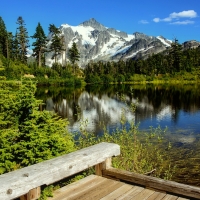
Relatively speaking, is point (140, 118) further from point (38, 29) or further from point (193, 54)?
point (193, 54)

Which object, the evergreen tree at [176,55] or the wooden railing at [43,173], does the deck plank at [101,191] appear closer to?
the wooden railing at [43,173]

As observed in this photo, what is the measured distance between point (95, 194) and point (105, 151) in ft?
3.23

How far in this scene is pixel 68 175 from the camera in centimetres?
505

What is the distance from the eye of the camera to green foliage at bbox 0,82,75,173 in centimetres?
705

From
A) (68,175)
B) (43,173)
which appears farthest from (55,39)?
(43,173)

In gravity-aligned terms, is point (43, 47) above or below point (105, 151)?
above

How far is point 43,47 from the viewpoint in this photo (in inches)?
3866

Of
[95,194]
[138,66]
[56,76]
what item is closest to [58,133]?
[95,194]

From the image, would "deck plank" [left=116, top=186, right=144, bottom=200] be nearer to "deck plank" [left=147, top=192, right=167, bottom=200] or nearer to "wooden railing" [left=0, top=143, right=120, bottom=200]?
"deck plank" [left=147, top=192, right=167, bottom=200]

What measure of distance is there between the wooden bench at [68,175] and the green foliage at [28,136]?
1.66 meters

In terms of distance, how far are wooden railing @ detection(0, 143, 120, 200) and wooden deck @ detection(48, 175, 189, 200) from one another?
47 centimetres

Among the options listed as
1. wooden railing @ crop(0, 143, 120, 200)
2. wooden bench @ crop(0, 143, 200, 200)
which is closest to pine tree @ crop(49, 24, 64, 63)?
wooden bench @ crop(0, 143, 200, 200)

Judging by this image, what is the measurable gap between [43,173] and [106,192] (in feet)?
4.68

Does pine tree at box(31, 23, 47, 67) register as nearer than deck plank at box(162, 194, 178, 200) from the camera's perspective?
No
